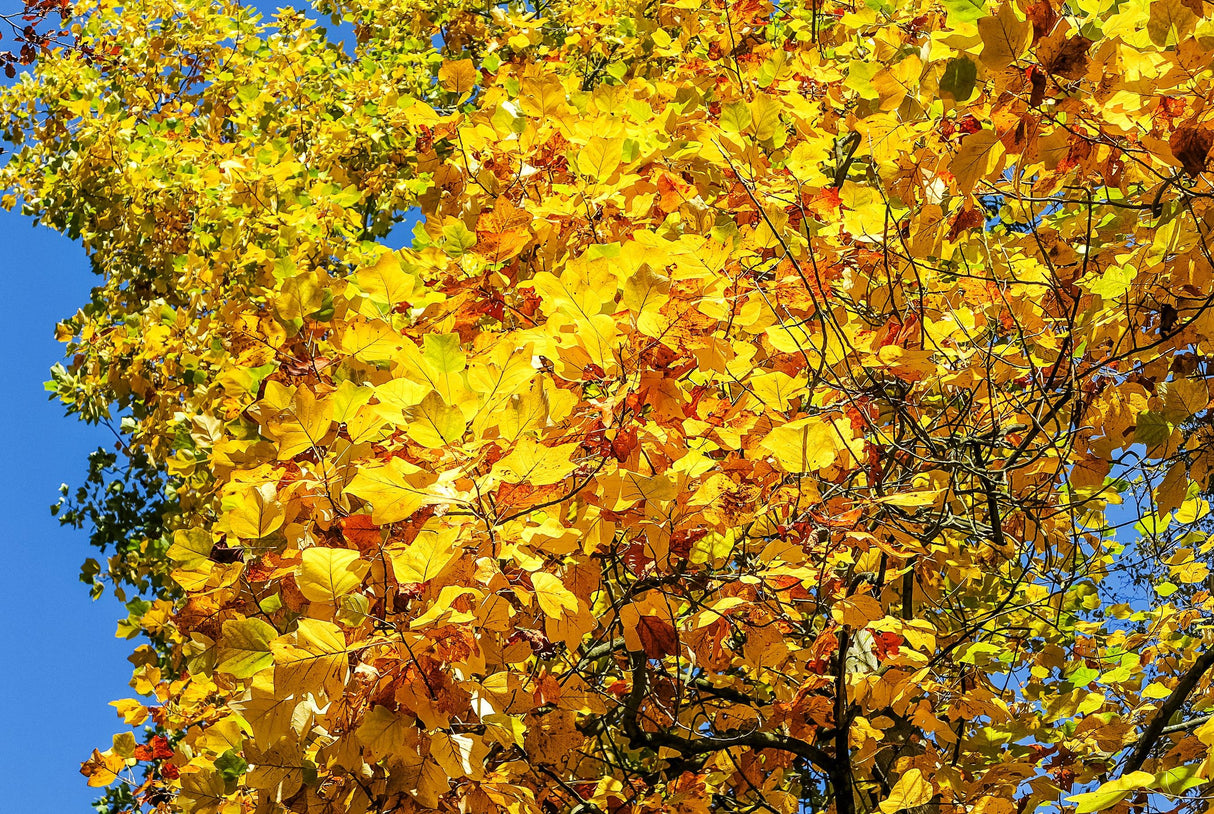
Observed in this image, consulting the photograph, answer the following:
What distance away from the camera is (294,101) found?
5852mm

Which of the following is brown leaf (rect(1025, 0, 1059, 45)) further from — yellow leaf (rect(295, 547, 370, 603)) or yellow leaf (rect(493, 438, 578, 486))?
yellow leaf (rect(295, 547, 370, 603))

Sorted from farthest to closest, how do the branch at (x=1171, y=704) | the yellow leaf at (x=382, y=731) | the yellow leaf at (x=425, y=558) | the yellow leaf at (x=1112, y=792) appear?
the branch at (x=1171, y=704)
the yellow leaf at (x=382, y=731)
the yellow leaf at (x=425, y=558)
the yellow leaf at (x=1112, y=792)

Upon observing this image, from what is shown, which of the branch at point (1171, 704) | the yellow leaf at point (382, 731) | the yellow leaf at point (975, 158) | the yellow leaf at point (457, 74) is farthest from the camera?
the yellow leaf at point (457, 74)

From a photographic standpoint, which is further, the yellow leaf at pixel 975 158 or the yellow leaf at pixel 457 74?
the yellow leaf at pixel 457 74

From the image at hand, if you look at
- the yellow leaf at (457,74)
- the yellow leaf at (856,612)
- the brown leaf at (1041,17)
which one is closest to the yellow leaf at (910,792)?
the yellow leaf at (856,612)

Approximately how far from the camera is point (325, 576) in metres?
1.26

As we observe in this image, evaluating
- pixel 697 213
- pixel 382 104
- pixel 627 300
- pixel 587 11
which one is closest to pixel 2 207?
pixel 382 104

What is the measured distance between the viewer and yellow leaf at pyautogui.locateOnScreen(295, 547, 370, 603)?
1253 mm

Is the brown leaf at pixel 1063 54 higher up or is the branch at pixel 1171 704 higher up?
the brown leaf at pixel 1063 54

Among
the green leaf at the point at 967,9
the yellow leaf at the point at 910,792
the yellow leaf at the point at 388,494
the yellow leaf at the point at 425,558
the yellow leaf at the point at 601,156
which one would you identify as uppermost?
the yellow leaf at the point at 601,156

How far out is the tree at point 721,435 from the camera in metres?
1.39

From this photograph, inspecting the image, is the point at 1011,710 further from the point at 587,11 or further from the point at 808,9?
the point at 587,11

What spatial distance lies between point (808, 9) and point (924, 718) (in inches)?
121

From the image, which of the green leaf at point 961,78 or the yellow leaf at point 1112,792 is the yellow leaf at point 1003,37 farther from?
the yellow leaf at point 1112,792
